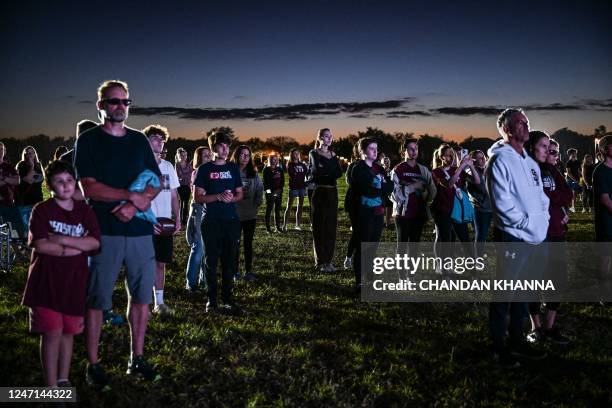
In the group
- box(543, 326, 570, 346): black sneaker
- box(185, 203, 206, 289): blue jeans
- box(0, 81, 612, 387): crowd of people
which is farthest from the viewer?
Answer: box(185, 203, 206, 289): blue jeans

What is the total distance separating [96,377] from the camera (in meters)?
3.82

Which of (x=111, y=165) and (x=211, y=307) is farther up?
(x=111, y=165)

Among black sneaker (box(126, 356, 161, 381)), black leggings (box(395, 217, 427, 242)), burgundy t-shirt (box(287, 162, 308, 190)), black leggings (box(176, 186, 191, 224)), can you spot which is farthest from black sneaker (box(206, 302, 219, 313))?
black leggings (box(176, 186, 191, 224))

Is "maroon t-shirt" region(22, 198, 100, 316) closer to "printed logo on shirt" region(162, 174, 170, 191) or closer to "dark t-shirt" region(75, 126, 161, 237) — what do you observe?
"dark t-shirt" region(75, 126, 161, 237)

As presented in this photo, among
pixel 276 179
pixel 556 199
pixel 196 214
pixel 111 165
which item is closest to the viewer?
pixel 111 165

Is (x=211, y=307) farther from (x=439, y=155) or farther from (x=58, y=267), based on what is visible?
(x=439, y=155)

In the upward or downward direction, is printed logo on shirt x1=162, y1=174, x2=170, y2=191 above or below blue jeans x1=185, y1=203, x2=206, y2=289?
above

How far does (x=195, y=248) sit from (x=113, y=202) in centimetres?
335

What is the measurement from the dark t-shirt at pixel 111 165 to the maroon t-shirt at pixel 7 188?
22.0ft

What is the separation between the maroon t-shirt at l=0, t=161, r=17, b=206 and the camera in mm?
9148

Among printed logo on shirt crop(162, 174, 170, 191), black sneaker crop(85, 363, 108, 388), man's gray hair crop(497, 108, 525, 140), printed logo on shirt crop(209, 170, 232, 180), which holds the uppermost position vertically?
man's gray hair crop(497, 108, 525, 140)

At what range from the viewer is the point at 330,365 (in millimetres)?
4527

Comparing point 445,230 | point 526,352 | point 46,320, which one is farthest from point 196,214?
point 526,352

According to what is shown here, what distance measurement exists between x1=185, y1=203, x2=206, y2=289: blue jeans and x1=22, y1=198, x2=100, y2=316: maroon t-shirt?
3.36 m
